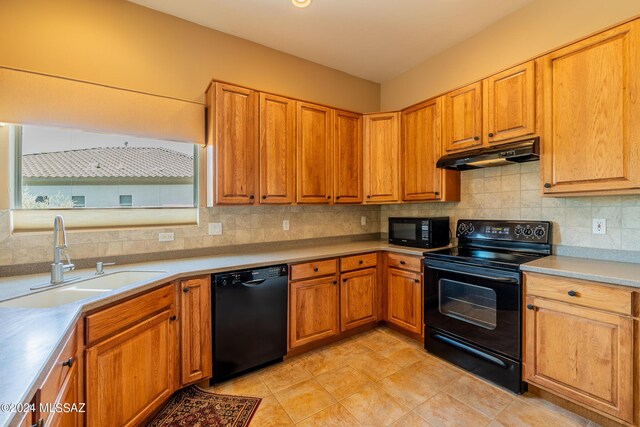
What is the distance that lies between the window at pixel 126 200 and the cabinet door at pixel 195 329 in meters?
0.94

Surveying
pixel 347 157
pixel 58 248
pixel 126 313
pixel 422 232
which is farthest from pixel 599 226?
pixel 58 248

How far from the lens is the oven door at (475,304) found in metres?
1.95

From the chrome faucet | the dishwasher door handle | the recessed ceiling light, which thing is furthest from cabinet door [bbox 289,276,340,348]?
the recessed ceiling light

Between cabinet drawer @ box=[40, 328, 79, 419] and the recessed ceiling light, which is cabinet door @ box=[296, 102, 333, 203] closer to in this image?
the recessed ceiling light

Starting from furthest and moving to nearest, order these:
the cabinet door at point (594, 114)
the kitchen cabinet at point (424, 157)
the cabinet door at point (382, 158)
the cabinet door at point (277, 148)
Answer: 1. the cabinet door at point (382, 158)
2. the kitchen cabinet at point (424, 157)
3. the cabinet door at point (277, 148)
4. the cabinet door at point (594, 114)

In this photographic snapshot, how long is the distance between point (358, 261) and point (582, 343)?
5.36 feet

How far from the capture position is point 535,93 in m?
2.06

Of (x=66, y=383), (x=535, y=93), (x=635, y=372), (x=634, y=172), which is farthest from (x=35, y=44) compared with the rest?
(x=635, y=372)

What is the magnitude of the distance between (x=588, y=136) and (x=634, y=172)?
329 mm

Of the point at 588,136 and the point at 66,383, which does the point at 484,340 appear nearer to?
the point at 588,136

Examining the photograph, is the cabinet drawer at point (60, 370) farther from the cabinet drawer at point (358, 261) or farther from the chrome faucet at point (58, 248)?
the cabinet drawer at point (358, 261)

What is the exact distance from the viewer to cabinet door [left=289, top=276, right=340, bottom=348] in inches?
93.9

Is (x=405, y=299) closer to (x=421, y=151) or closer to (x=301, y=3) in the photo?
(x=421, y=151)

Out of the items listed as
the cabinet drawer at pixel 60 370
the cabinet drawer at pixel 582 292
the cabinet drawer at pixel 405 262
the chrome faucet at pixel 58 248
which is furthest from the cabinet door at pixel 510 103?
the chrome faucet at pixel 58 248
